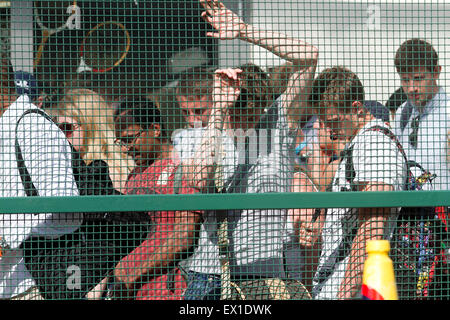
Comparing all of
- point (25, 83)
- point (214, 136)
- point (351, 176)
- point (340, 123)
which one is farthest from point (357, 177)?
point (25, 83)

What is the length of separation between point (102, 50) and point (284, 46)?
0.88m

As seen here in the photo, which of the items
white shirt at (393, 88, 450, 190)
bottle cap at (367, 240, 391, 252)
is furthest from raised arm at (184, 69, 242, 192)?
bottle cap at (367, 240, 391, 252)

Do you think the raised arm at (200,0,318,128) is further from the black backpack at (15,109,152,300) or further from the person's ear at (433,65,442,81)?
the black backpack at (15,109,152,300)

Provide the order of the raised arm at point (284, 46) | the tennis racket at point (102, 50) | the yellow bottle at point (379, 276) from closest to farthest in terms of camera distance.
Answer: the yellow bottle at point (379, 276)
the raised arm at point (284, 46)
the tennis racket at point (102, 50)

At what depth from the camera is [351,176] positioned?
9.50 feet

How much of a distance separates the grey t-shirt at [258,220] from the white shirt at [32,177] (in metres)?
0.55

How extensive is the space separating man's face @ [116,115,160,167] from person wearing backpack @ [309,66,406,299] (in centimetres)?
71

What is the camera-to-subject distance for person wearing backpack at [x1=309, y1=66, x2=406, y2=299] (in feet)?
9.36

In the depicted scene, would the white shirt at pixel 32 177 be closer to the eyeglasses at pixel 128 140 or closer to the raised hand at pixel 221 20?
the eyeglasses at pixel 128 140

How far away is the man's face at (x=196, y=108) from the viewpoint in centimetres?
293

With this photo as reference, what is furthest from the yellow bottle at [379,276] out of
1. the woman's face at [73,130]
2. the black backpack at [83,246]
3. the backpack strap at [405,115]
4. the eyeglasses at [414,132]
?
the woman's face at [73,130]

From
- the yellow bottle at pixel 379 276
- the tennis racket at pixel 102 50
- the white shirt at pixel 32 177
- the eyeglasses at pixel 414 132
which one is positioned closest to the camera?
the yellow bottle at pixel 379 276

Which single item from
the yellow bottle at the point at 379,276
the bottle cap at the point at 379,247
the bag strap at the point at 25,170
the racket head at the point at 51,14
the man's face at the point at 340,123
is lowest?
the yellow bottle at the point at 379,276

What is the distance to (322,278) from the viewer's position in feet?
9.57
